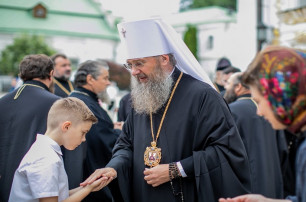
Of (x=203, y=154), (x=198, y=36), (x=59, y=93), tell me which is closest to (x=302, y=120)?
(x=203, y=154)

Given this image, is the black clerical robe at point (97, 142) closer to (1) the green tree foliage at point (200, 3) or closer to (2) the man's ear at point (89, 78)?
(2) the man's ear at point (89, 78)

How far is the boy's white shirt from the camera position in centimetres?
266

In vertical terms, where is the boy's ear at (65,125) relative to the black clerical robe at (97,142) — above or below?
above

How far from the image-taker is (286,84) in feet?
6.18

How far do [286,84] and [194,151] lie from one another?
130 cm

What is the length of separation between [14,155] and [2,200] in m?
0.44

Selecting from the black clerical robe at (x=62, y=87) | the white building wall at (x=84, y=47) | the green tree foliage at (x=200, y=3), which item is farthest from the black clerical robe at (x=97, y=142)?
the green tree foliage at (x=200, y=3)

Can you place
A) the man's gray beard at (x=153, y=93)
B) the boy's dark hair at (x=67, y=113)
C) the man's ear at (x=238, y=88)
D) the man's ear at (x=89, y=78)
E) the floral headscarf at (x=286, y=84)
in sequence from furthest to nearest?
1. the man's ear at (x=238, y=88)
2. the man's ear at (x=89, y=78)
3. the man's gray beard at (x=153, y=93)
4. the boy's dark hair at (x=67, y=113)
5. the floral headscarf at (x=286, y=84)

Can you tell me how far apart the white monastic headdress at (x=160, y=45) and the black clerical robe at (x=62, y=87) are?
2.92 meters

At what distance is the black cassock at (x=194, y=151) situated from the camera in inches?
119

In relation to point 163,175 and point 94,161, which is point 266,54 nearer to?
point 163,175

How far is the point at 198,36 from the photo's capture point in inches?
1727

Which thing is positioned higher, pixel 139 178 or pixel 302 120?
pixel 302 120

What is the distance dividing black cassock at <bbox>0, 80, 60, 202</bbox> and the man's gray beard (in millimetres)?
1117
